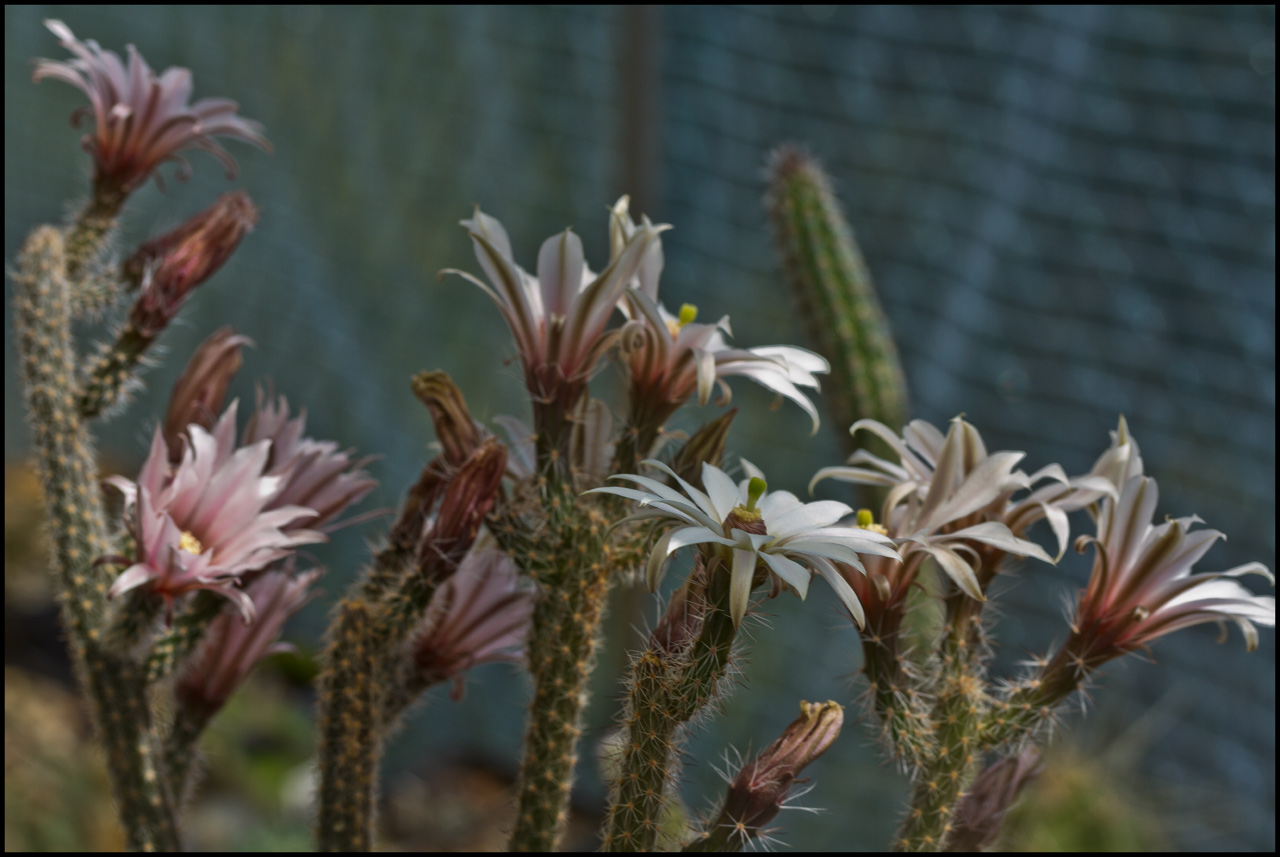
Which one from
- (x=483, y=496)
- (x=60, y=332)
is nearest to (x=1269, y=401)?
(x=483, y=496)

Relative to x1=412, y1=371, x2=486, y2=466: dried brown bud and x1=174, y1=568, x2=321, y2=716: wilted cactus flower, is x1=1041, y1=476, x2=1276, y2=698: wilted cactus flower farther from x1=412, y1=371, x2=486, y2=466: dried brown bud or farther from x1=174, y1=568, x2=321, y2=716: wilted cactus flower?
x1=174, y1=568, x2=321, y2=716: wilted cactus flower

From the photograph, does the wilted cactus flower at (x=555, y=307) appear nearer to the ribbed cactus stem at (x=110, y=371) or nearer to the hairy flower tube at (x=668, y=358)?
the hairy flower tube at (x=668, y=358)

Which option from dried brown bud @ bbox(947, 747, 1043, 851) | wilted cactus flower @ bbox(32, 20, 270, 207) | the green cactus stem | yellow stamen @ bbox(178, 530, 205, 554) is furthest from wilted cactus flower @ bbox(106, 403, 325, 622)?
dried brown bud @ bbox(947, 747, 1043, 851)

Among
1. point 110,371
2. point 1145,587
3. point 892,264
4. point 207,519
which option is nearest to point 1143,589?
point 1145,587

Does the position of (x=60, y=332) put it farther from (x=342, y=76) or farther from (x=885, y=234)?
(x=342, y=76)

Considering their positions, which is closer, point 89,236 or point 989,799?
point 989,799

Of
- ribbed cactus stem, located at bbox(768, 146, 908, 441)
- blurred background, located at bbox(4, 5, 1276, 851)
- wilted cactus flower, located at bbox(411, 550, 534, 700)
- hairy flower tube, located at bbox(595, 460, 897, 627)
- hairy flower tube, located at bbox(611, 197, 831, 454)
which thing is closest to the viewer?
hairy flower tube, located at bbox(595, 460, 897, 627)

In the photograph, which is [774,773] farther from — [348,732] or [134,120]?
[134,120]
